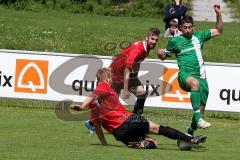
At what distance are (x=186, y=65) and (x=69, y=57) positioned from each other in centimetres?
532

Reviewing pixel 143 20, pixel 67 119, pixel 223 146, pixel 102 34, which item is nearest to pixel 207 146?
pixel 223 146

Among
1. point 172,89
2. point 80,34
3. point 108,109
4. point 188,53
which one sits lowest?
point 80,34

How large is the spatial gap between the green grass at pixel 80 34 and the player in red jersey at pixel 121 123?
12.0 m

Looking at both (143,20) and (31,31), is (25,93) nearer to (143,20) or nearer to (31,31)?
(31,31)

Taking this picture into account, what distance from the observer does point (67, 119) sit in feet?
56.3

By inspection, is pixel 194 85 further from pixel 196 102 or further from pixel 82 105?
pixel 82 105

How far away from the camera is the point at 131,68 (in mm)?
15406

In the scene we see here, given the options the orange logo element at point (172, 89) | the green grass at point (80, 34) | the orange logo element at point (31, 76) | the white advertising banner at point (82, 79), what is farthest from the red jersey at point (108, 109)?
the green grass at point (80, 34)

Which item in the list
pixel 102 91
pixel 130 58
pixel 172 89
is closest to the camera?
pixel 102 91

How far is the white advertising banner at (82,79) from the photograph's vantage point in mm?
19219

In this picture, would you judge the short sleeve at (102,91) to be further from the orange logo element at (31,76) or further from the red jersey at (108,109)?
the orange logo element at (31,76)

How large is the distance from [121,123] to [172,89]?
6.21 meters

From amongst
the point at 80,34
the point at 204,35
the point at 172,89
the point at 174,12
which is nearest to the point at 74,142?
the point at 204,35

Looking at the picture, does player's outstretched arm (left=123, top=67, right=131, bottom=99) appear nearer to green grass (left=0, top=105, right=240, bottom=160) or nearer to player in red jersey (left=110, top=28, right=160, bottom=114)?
player in red jersey (left=110, top=28, right=160, bottom=114)
